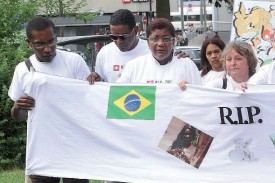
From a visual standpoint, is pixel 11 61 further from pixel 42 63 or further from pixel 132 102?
pixel 132 102

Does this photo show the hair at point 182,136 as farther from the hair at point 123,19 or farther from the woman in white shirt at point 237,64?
the hair at point 123,19

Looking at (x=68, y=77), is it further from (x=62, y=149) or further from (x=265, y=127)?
(x=265, y=127)

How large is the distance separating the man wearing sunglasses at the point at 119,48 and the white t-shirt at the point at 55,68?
0.96ft

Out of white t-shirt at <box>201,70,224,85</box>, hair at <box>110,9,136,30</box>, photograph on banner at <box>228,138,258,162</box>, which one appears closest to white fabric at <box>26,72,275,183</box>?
photograph on banner at <box>228,138,258,162</box>

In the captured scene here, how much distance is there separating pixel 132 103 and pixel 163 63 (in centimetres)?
41

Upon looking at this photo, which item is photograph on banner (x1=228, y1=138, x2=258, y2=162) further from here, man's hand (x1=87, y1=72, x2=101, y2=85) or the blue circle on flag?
man's hand (x1=87, y1=72, x2=101, y2=85)

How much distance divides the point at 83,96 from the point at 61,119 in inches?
10.3

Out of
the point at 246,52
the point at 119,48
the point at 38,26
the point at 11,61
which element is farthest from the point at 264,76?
the point at 11,61

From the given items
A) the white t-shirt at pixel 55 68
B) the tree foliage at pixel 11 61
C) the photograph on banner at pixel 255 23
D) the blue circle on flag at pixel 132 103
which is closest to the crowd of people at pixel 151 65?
the white t-shirt at pixel 55 68

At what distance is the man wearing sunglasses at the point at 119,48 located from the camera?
593cm

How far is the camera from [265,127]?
5227mm

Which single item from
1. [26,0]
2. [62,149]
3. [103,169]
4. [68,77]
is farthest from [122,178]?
[26,0]

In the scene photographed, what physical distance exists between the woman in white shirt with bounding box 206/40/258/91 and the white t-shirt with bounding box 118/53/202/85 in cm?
23

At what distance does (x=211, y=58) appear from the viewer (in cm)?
690
